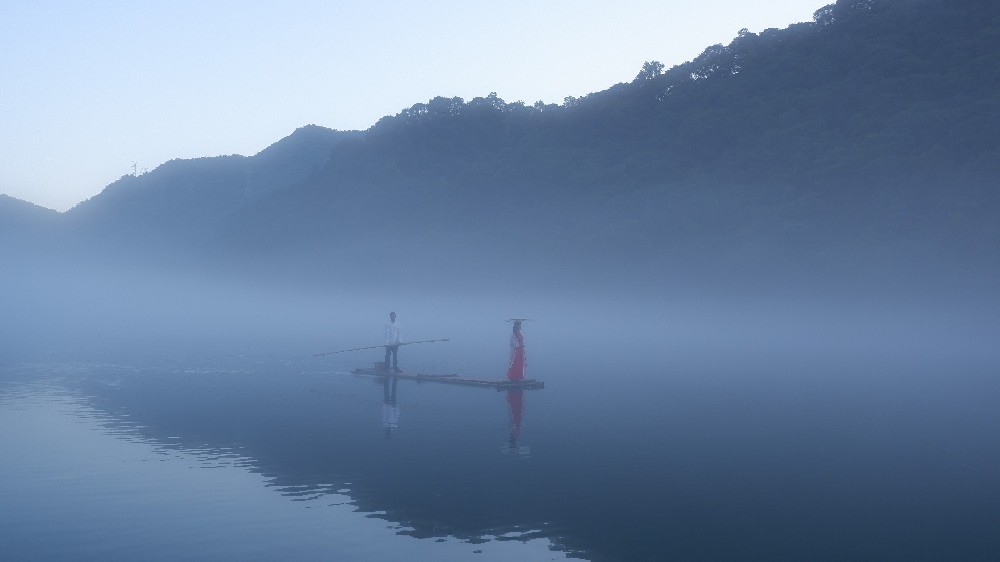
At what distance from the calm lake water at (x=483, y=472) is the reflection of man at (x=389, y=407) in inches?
5.4

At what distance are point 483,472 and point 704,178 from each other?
3179 inches

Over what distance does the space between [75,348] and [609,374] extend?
29956 mm

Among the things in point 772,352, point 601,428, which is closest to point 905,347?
point 772,352

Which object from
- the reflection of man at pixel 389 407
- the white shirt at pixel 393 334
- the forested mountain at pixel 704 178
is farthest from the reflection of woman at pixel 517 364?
the forested mountain at pixel 704 178

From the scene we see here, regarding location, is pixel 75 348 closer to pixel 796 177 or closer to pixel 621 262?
pixel 621 262

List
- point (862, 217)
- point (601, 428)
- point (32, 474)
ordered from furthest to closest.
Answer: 1. point (862, 217)
2. point (601, 428)
3. point (32, 474)

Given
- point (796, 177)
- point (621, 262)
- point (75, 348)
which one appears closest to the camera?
point (75, 348)

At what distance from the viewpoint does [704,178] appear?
9369 centimetres

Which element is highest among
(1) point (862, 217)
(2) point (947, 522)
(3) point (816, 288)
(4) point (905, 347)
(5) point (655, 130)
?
(5) point (655, 130)

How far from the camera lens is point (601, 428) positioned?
76.9 feet

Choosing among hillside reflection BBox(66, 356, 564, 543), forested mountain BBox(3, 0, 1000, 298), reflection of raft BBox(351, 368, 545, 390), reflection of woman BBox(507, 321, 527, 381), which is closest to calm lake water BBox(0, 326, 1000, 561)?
hillside reflection BBox(66, 356, 564, 543)

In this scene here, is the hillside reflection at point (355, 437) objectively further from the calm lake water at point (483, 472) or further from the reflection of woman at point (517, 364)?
the reflection of woman at point (517, 364)

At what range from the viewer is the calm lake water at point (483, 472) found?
13.0 m

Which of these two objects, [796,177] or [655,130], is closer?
[796,177]
